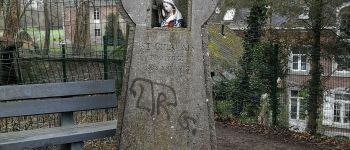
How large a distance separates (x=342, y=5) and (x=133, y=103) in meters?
6.68

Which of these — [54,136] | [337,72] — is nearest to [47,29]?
[54,136]

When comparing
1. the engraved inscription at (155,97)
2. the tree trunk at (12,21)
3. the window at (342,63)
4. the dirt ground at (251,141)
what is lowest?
the dirt ground at (251,141)

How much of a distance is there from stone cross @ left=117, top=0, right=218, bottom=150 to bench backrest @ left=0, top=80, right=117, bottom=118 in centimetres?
91

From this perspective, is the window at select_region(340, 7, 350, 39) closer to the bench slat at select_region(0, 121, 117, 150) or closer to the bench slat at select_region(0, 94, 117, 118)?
the bench slat at select_region(0, 94, 117, 118)

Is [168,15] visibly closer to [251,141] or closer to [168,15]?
[168,15]

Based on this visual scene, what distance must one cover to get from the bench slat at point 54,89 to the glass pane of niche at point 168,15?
1099 millimetres

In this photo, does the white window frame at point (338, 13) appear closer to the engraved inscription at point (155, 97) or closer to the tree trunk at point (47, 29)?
the tree trunk at point (47, 29)

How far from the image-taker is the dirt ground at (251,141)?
313 inches


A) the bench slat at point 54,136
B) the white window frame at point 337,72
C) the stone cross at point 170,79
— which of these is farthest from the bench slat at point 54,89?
the white window frame at point 337,72

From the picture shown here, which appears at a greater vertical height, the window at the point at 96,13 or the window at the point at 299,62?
the window at the point at 96,13

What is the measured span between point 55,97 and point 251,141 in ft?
13.3

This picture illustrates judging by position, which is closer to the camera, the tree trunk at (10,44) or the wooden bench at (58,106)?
the wooden bench at (58,106)

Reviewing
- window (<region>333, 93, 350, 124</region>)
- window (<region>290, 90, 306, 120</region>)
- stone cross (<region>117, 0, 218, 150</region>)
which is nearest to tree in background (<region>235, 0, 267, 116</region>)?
window (<region>290, 90, 306, 120</region>)

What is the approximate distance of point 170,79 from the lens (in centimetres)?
470
